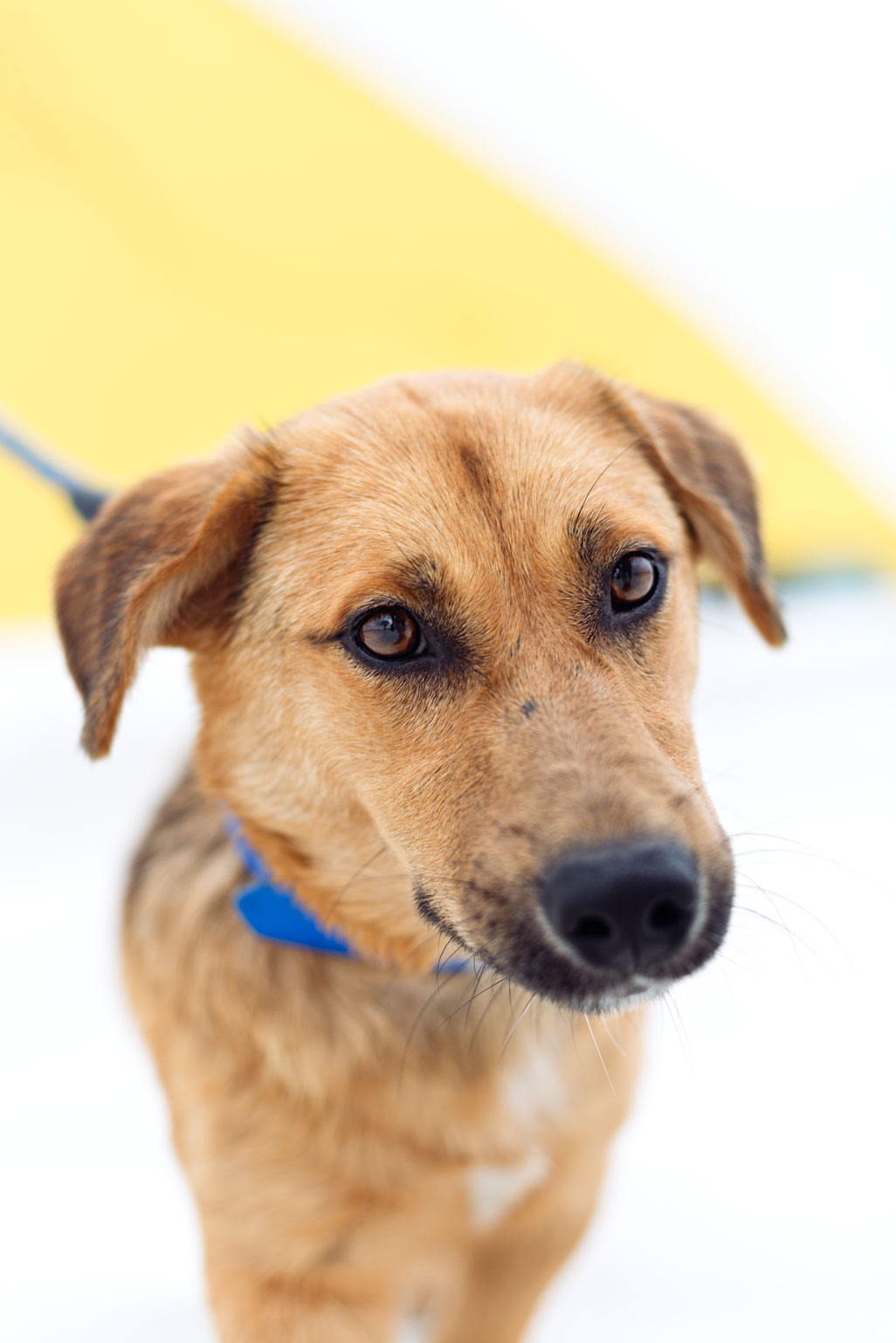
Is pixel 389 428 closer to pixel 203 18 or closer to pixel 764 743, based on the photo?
pixel 764 743

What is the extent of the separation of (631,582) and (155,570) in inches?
28.3

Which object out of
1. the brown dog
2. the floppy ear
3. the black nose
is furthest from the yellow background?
the black nose

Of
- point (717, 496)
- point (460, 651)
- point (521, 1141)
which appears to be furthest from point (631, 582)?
point (521, 1141)

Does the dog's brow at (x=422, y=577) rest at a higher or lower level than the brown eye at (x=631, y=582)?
lower

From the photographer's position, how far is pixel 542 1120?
6.14 ft

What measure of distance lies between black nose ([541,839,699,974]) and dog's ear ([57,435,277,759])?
78cm

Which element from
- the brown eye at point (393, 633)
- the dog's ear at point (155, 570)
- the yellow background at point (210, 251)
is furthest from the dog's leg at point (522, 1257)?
the yellow background at point (210, 251)

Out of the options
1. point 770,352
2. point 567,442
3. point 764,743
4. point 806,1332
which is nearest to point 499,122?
point 770,352

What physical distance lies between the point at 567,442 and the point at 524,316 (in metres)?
4.12

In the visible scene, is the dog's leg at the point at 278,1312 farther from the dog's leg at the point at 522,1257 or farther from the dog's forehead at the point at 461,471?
the dog's forehead at the point at 461,471

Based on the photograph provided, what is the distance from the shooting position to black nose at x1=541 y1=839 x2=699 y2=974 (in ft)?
3.86

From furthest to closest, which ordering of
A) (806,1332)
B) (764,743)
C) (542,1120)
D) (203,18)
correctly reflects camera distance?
(203,18), (764,743), (806,1332), (542,1120)

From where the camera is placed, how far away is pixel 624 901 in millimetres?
1177

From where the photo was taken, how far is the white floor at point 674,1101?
88.2 inches
